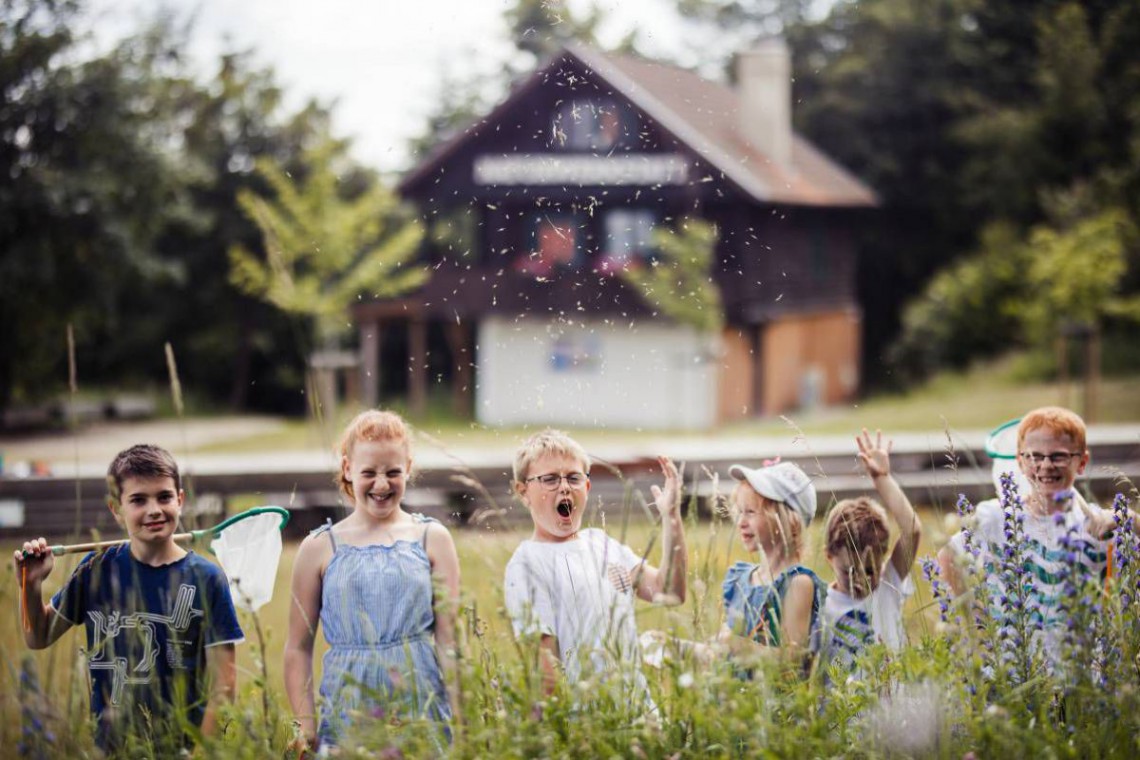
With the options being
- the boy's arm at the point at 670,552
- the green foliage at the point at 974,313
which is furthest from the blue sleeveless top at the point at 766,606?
the green foliage at the point at 974,313

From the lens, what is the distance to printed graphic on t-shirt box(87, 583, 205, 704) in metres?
3.11

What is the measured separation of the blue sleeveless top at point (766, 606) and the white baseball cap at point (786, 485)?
178 millimetres

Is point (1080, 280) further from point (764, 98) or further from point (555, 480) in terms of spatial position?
point (555, 480)

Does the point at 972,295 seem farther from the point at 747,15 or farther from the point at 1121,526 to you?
the point at 1121,526

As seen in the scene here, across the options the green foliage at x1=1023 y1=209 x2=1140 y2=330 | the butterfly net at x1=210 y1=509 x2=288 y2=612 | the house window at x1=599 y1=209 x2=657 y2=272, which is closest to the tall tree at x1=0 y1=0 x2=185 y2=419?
the house window at x1=599 y1=209 x2=657 y2=272

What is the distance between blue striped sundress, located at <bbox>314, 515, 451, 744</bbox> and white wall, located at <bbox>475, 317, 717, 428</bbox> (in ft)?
67.0

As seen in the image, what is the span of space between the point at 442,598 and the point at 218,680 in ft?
1.91

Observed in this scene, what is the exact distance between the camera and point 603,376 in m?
29.8

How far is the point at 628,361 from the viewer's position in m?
27.7

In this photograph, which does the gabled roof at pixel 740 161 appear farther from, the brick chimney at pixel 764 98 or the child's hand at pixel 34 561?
the child's hand at pixel 34 561

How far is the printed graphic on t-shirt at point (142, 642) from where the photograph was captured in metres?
3.11

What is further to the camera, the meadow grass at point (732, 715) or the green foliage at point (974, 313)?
the green foliage at point (974, 313)

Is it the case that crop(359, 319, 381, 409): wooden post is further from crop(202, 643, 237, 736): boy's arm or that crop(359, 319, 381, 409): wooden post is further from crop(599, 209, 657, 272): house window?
crop(202, 643, 237, 736): boy's arm

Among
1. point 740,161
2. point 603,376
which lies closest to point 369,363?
point 603,376
